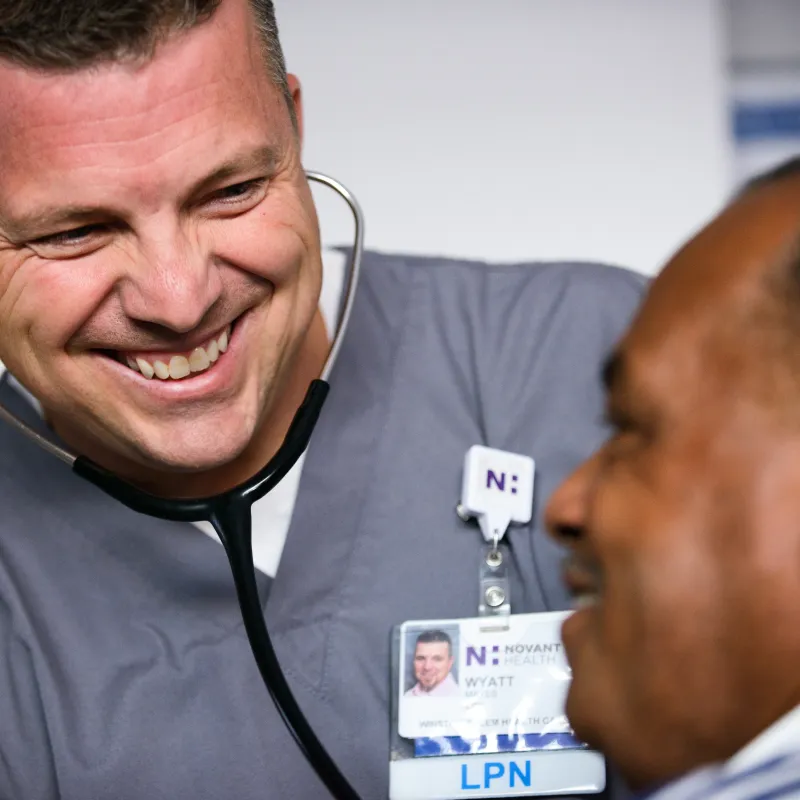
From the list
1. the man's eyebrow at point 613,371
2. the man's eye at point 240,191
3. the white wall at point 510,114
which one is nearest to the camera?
the man's eyebrow at point 613,371

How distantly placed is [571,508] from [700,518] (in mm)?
136

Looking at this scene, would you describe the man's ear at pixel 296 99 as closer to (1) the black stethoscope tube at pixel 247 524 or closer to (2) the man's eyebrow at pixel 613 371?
(1) the black stethoscope tube at pixel 247 524

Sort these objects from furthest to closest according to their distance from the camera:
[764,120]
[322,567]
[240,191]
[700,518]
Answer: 1. [764,120]
2. [322,567]
3. [240,191]
4. [700,518]

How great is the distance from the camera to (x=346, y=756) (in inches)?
46.1

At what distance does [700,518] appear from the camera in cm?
74

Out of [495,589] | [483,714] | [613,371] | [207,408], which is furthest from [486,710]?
[613,371]

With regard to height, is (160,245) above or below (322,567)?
above

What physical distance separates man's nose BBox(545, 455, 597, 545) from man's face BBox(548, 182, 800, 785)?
13 mm

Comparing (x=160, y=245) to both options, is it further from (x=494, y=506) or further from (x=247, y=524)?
(x=494, y=506)

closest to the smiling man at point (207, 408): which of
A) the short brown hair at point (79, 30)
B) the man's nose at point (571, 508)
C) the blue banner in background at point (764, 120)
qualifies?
the short brown hair at point (79, 30)

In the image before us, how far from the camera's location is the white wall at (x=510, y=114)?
1.97m

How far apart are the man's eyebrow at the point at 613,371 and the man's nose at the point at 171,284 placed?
0.38m

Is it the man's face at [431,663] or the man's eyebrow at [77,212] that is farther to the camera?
the man's face at [431,663]

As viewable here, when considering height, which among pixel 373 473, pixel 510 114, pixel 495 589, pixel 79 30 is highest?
pixel 510 114
